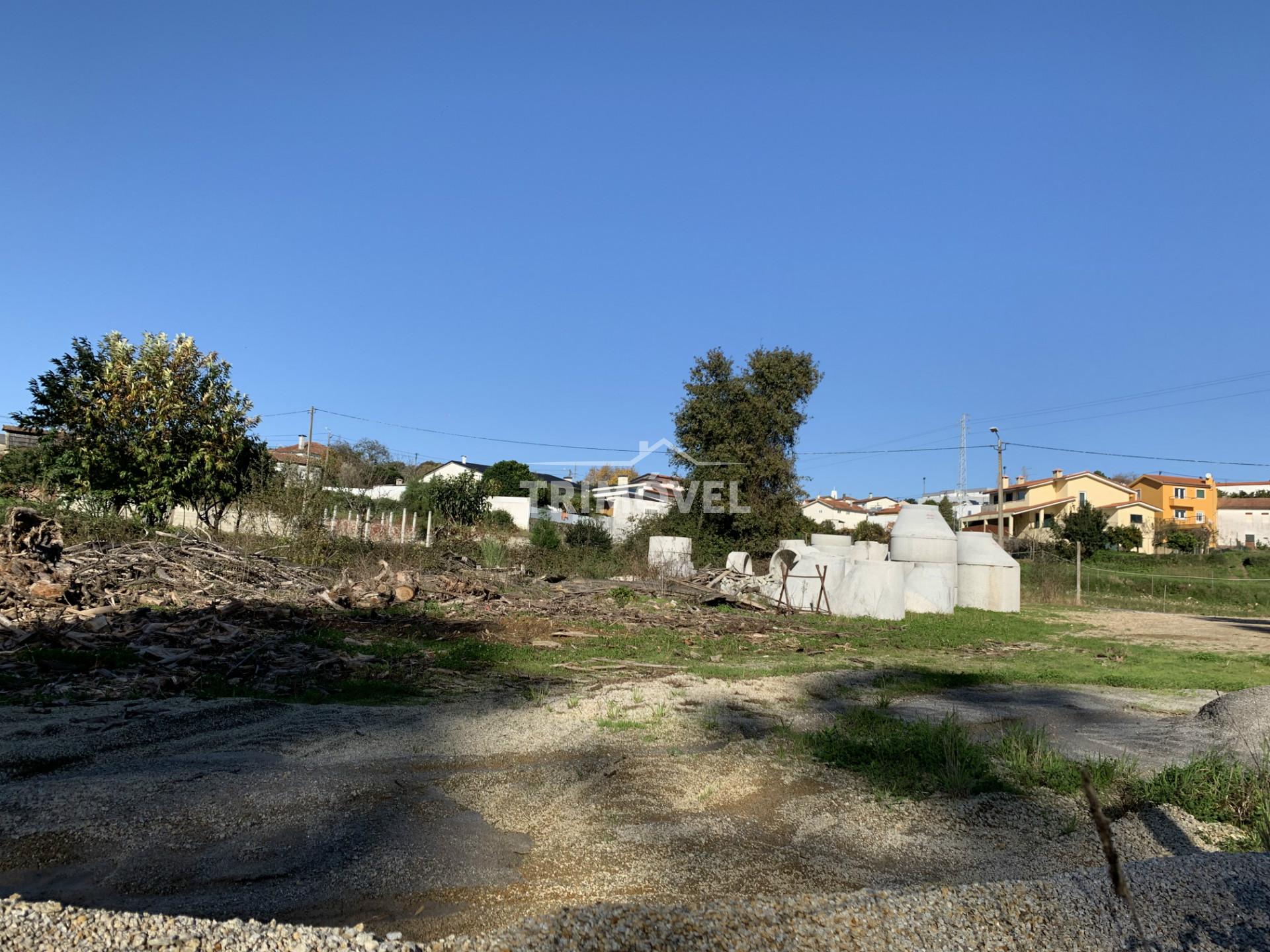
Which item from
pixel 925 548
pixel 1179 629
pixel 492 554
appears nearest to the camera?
pixel 1179 629

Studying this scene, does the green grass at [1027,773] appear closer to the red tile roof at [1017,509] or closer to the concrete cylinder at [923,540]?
the concrete cylinder at [923,540]

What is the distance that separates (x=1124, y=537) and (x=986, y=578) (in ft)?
92.3

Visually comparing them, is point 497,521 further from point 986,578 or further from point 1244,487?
point 1244,487

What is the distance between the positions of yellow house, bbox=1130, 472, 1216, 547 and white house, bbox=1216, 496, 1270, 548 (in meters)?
2.56

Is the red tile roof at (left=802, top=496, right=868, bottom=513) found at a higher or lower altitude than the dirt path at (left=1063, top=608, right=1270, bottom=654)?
higher

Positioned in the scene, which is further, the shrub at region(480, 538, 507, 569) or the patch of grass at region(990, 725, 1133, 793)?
the shrub at region(480, 538, 507, 569)

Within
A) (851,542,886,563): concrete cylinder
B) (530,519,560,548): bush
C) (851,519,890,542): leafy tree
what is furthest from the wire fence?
(530,519,560,548): bush

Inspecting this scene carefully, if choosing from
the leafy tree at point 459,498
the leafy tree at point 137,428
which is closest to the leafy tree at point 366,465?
the leafy tree at point 459,498

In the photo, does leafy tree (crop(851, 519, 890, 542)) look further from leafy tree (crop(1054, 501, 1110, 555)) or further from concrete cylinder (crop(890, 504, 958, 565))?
concrete cylinder (crop(890, 504, 958, 565))

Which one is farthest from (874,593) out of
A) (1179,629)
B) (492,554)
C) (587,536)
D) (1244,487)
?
(1244,487)

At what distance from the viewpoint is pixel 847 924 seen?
3320mm

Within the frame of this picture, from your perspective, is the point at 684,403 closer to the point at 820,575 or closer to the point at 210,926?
the point at 820,575

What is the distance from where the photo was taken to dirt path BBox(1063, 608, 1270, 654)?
16.9 m

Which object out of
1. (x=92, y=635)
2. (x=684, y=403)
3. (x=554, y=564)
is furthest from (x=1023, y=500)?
(x=92, y=635)
